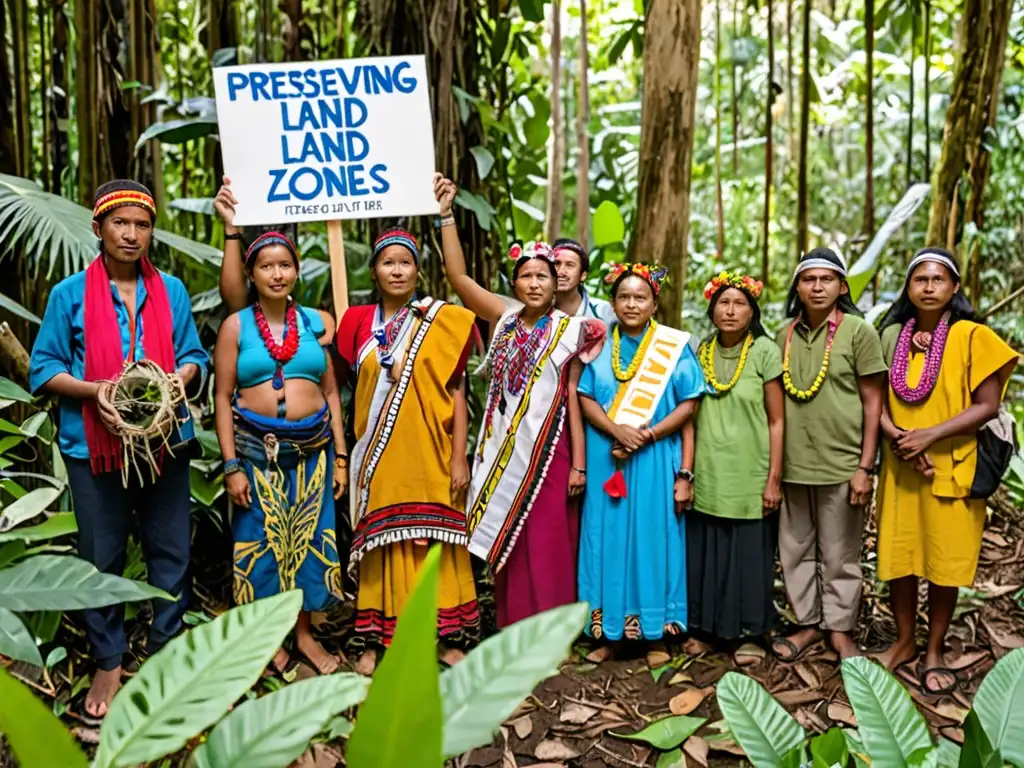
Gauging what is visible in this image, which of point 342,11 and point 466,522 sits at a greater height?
point 342,11

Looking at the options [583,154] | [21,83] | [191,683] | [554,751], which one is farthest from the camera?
[583,154]

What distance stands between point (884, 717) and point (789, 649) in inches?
57.0

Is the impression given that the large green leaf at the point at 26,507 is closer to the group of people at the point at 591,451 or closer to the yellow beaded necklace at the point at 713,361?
the group of people at the point at 591,451

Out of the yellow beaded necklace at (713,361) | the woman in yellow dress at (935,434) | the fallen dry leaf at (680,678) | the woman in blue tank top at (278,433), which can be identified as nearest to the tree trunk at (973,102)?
Result: the woman in yellow dress at (935,434)

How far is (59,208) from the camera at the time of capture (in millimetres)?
2746

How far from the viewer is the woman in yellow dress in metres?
2.56

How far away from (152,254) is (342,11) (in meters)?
1.42

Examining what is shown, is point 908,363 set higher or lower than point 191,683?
higher

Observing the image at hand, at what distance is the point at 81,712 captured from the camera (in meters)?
2.47

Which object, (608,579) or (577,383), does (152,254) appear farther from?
(608,579)

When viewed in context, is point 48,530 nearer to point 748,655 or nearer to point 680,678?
point 680,678

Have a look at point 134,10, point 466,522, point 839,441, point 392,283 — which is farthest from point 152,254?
point 839,441

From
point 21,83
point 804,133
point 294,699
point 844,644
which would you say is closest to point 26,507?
point 294,699

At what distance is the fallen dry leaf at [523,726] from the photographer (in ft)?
8.28
